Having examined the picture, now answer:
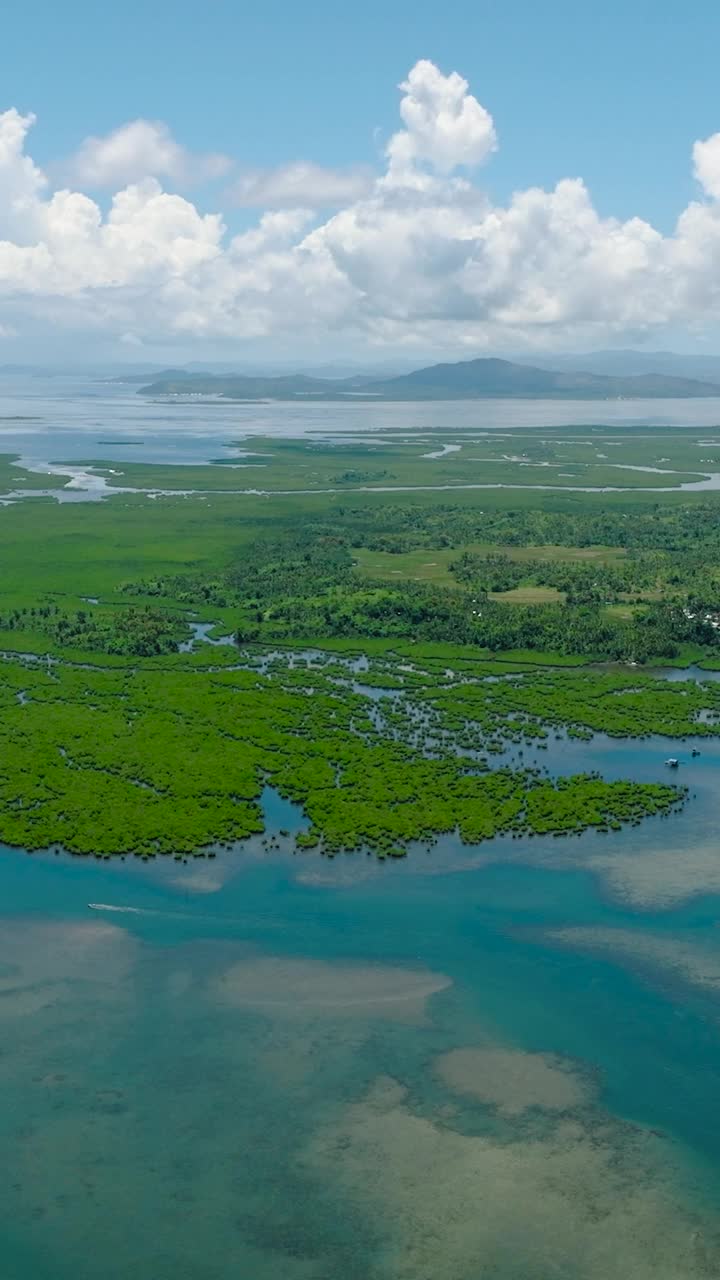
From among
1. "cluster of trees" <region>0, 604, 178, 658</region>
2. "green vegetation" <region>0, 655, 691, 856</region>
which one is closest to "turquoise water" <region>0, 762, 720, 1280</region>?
"green vegetation" <region>0, 655, 691, 856</region>

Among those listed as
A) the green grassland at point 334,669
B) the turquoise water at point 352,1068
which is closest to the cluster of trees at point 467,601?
the green grassland at point 334,669

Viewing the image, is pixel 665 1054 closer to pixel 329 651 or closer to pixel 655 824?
pixel 655 824

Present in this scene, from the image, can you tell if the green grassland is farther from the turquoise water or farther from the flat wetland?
the turquoise water

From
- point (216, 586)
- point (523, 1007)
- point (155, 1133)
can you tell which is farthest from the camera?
point (216, 586)

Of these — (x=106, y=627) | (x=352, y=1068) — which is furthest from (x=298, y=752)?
(x=106, y=627)

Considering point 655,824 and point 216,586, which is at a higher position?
point 216,586

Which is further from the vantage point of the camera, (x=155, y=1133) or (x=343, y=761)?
(x=343, y=761)

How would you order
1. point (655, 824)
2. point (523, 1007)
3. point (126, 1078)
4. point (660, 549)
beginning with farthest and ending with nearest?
point (660, 549), point (655, 824), point (523, 1007), point (126, 1078)

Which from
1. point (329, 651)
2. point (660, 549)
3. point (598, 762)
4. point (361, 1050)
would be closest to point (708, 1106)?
point (361, 1050)
